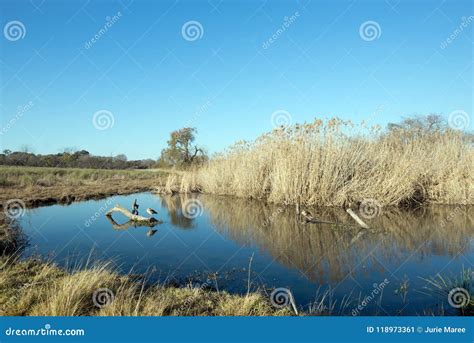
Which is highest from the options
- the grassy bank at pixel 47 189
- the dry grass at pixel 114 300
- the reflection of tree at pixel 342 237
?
the grassy bank at pixel 47 189

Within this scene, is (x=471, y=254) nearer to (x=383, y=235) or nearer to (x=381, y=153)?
(x=383, y=235)

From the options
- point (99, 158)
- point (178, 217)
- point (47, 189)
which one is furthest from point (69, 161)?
point (178, 217)

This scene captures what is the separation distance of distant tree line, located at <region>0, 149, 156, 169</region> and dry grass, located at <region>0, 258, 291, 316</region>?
31.9 metres

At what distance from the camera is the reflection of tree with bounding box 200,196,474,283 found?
21.7 ft

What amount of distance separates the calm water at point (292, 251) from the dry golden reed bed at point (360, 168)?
1354 millimetres

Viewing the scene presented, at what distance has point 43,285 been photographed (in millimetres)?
4719

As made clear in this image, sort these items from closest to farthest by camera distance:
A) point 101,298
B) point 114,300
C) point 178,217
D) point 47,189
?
point 114,300, point 101,298, point 178,217, point 47,189

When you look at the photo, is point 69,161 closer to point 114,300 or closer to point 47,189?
point 47,189

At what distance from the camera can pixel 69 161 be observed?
1628 inches

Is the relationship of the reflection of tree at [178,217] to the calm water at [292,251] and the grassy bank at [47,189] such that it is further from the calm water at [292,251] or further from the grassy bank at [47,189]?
the grassy bank at [47,189]

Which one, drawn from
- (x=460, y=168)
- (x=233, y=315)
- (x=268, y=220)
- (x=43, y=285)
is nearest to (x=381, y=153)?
(x=460, y=168)

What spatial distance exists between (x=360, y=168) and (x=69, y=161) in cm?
3757

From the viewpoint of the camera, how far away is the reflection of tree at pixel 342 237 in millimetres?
6602

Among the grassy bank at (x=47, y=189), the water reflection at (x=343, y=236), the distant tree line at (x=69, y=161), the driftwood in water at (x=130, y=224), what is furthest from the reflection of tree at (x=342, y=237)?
the distant tree line at (x=69, y=161)
